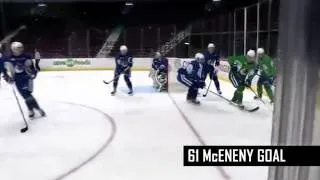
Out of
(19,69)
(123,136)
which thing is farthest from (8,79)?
(123,136)

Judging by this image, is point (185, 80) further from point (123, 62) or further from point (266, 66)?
point (123, 62)

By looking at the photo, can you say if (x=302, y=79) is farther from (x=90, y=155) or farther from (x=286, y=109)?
(x=90, y=155)

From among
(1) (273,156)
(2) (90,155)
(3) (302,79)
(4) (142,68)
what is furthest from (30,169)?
(4) (142,68)

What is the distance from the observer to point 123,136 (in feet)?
13.4

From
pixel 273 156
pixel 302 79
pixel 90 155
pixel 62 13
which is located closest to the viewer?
pixel 302 79

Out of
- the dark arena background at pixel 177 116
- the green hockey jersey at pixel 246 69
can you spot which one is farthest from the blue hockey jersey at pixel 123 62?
the green hockey jersey at pixel 246 69

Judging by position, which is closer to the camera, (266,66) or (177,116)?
(177,116)

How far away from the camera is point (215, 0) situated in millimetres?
16047

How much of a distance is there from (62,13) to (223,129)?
556 inches

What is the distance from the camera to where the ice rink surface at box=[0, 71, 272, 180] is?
2.90 m

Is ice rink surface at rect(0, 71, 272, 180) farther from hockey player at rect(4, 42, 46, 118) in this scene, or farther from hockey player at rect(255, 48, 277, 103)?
hockey player at rect(4, 42, 46, 118)

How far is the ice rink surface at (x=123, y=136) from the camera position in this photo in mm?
2904
